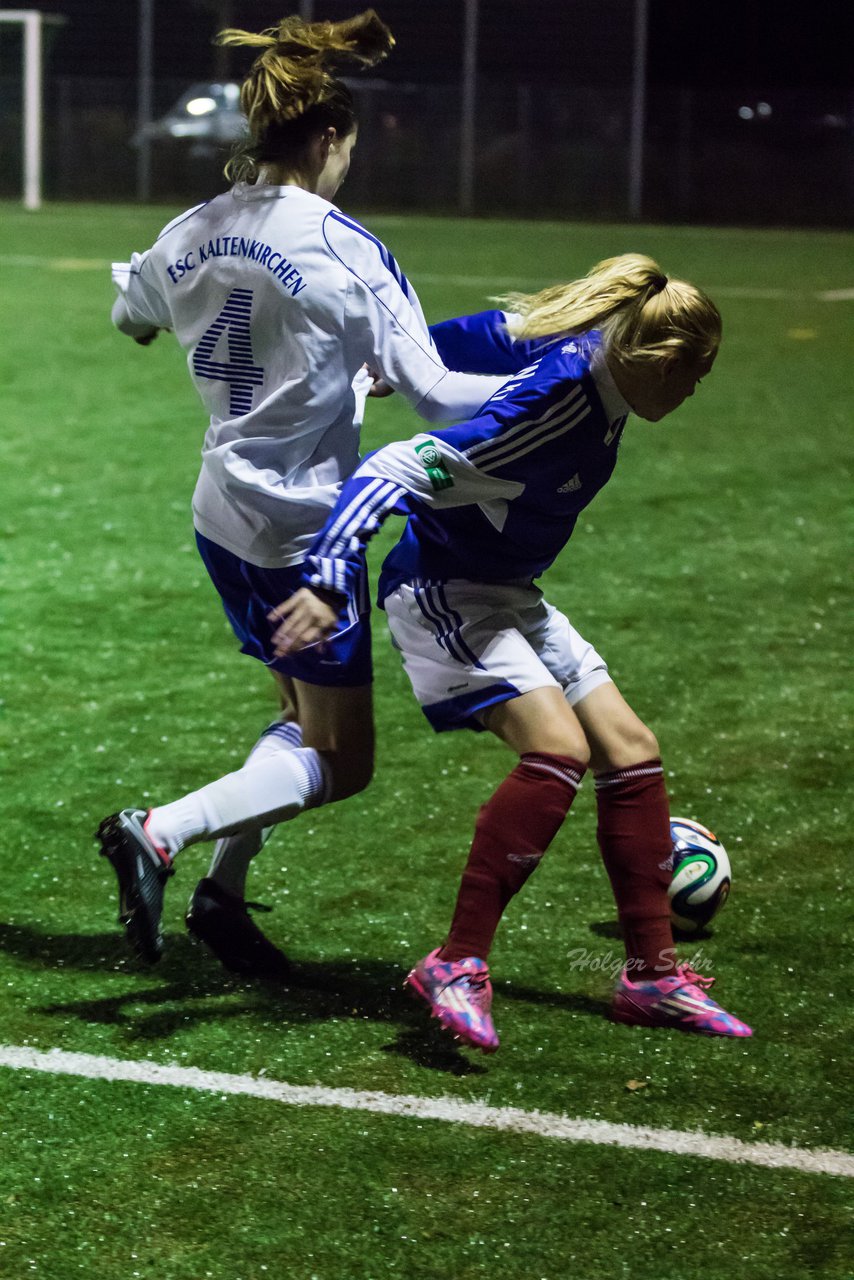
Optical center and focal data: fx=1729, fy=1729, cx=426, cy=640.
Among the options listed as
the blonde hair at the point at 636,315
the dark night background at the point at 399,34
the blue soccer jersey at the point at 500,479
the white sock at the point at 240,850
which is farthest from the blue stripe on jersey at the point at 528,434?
the dark night background at the point at 399,34

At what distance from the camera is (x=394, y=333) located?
3.10 m

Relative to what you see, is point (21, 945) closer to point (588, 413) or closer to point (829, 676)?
point (588, 413)

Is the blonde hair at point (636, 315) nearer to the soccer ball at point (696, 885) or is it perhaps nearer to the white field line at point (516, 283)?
the soccer ball at point (696, 885)

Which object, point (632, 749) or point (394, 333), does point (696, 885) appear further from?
point (394, 333)

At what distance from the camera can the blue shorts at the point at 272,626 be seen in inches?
128

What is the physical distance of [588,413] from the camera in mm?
3068

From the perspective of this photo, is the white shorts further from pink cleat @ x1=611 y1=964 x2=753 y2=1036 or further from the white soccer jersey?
pink cleat @ x1=611 y1=964 x2=753 y2=1036

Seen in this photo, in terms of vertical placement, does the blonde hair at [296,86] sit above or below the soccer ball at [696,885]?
above

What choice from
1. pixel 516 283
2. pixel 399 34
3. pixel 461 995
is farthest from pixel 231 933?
pixel 399 34

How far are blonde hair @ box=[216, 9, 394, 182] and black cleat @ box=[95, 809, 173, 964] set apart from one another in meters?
1.24

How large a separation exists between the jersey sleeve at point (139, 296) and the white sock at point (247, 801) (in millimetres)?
893

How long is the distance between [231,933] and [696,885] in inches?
39.8

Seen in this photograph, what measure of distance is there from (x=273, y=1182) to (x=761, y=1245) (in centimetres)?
76

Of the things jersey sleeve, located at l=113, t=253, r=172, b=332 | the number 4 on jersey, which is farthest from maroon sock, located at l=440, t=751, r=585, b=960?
jersey sleeve, located at l=113, t=253, r=172, b=332
